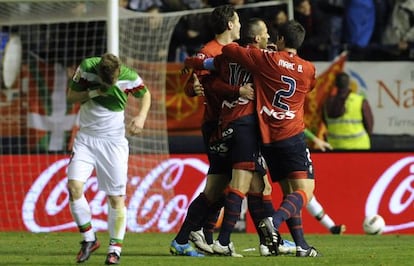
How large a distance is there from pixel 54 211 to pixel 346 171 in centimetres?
424

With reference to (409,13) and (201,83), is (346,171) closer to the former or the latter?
(409,13)

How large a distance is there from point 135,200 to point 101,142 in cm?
593

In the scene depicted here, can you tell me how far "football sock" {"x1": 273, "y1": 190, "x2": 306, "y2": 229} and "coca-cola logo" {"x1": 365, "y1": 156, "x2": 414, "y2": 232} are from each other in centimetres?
584

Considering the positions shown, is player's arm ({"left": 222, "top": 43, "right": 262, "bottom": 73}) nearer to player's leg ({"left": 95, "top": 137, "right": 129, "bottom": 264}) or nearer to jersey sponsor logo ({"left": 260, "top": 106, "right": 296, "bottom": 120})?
jersey sponsor logo ({"left": 260, "top": 106, "right": 296, "bottom": 120})

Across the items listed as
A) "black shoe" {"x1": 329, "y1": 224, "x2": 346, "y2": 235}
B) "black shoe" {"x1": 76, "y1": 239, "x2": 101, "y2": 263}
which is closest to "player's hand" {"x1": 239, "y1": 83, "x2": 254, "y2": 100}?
"black shoe" {"x1": 76, "y1": 239, "x2": 101, "y2": 263}

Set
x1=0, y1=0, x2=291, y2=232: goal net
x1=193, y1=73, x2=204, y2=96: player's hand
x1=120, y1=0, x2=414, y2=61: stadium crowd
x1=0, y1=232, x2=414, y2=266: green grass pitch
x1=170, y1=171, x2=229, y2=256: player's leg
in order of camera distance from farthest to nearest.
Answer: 1. x1=120, y1=0, x2=414, y2=61: stadium crowd
2. x1=0, y1=0, x2=291, y2=232: goal net
3. x1=193, y1=73, x2=204, y2=96: player's hand
4. x1=170, y1=171, x2=229, y2=256: player's leg
5. x1=0, y1=232, x2=414, y2=266: green grass pitch

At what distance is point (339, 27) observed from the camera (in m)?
20.6

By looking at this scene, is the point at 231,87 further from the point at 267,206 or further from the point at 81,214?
the point at 81,214

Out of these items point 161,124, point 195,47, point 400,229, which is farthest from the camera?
point 195,47

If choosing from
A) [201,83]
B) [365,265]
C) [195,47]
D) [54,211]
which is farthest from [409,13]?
[365,265]

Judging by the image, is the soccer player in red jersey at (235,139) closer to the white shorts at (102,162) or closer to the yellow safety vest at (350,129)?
the white shorts at (102,162)

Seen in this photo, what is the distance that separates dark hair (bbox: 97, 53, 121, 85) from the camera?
450 inches

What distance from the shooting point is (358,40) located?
20.3 m

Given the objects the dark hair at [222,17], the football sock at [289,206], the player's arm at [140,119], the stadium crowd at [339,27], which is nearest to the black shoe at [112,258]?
the player's arm at [140,119]
